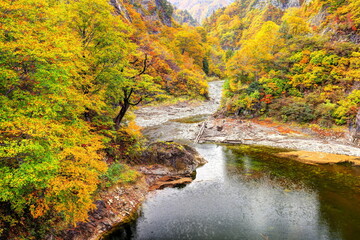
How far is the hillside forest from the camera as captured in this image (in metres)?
7.78

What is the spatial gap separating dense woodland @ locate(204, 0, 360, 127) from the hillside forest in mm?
189

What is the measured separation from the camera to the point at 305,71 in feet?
123

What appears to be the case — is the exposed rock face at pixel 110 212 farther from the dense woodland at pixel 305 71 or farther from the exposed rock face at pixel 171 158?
the dense woodland at pixel 305 71

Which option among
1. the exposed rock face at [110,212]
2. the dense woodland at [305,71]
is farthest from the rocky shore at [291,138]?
the exposed rock face at [110,212]

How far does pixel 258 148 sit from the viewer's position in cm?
2764

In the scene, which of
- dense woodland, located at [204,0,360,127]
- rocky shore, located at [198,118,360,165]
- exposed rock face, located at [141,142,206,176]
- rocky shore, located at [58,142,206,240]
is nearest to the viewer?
rocky shore, located at [58,142,206,240]

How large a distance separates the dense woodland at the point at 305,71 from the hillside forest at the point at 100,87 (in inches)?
7.4

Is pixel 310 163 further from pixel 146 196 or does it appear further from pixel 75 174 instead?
pixel 75 174

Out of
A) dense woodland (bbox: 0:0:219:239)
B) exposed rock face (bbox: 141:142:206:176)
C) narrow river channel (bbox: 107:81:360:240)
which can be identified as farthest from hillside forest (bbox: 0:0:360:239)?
narrow river channel (bbox: 107:81:360:240)

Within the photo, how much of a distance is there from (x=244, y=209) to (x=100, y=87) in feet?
46.3

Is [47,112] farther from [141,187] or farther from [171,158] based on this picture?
[171,158]

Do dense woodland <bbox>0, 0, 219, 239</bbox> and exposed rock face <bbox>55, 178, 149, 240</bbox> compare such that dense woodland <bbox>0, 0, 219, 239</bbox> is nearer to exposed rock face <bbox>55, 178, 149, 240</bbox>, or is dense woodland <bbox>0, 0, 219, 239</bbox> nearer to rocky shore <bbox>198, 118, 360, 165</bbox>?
→ exposed rock face <bbox>55, 178, 149, 240</bbox>

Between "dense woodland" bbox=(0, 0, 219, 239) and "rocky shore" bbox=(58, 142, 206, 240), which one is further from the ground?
"dense woodland" bbox=(0, 0, 219, 239)

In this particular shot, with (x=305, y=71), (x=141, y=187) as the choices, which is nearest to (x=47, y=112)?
(x=141, y=187)
